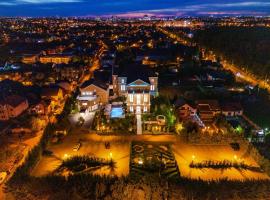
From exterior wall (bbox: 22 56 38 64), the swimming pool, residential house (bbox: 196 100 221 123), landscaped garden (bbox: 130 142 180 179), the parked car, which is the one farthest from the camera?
exterior wall (bbox: 22 56 38 64)

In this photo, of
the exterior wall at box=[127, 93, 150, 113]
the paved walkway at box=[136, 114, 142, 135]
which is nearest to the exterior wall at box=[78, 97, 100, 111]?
the exterior wall at box=[127, 93, 150, 113]

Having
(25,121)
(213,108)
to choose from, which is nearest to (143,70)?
(213,108)

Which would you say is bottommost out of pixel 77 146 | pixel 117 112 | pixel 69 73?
pixel 77 146

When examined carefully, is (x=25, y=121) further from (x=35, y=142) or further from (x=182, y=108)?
(x=182, y=108)

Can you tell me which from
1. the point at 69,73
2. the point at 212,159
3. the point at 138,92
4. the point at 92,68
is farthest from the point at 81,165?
the point at 92,68

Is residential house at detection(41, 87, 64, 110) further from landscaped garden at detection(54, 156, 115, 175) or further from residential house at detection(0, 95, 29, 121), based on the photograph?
landscaped garden at detection(54, 156, 115, 175)

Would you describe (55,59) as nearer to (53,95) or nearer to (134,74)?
(53,95)

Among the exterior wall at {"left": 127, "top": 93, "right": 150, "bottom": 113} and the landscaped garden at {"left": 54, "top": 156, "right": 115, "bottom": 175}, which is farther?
the exterior wall at {"left": 127, "top": 93, "right": 150, "bottom": 113}
